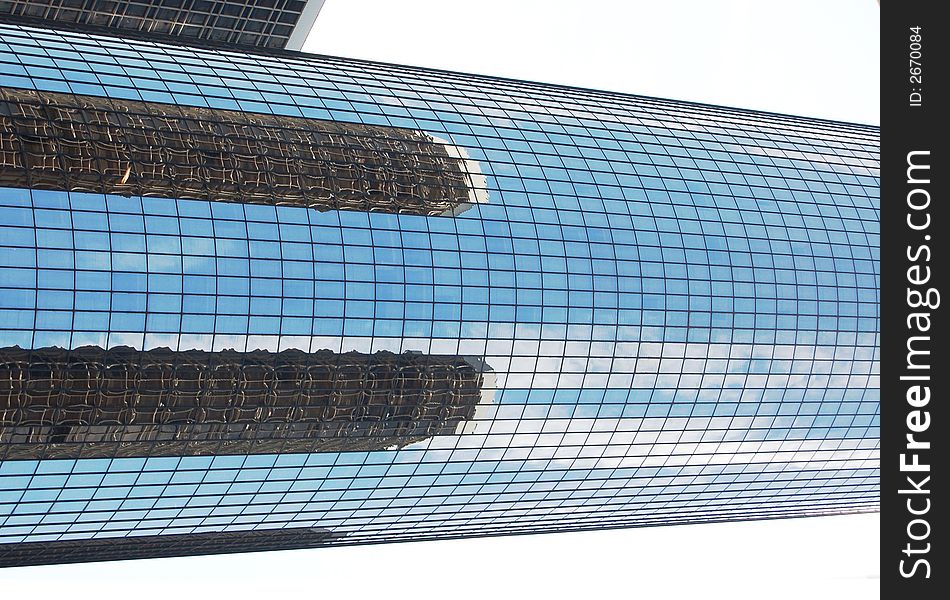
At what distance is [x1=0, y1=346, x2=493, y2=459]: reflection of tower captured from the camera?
212ft

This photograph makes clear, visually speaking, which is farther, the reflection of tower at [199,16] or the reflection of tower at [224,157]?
the reflection of tower at [199,16]

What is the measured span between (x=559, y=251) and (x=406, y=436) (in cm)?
1696

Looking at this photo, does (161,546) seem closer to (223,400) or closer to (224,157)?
(223,400)

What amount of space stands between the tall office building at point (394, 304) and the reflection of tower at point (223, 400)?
7.2 inches

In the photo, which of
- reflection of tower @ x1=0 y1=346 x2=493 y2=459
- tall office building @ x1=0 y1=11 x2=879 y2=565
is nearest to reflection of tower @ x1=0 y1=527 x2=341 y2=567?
tall office building @ x1=0 y1=11 x2=879 y2=565

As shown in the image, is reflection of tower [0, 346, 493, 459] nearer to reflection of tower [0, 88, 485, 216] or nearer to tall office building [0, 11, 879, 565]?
tall office building [0, 11, 879, 565]

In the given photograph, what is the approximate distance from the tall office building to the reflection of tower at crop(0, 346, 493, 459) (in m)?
0.18

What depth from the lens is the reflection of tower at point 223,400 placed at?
64.8m
